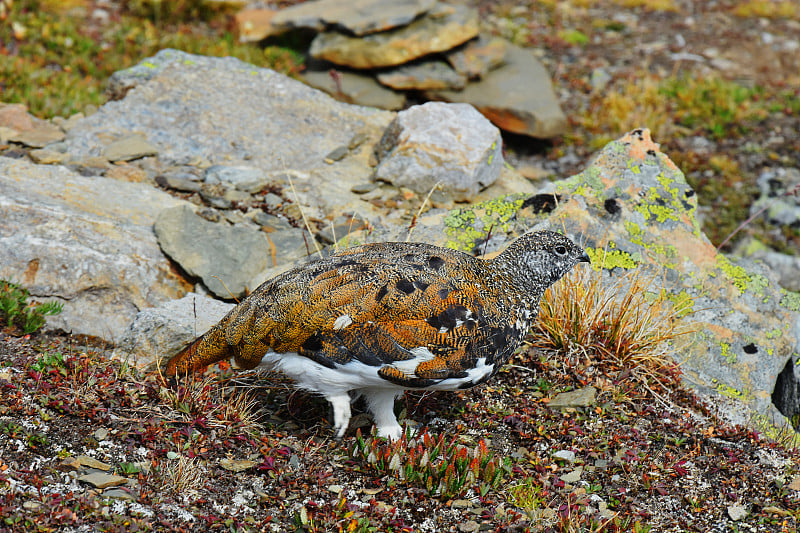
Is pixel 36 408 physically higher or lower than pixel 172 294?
higher

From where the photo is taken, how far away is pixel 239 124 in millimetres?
9656

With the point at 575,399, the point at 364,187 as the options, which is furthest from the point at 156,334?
the point at 364,187

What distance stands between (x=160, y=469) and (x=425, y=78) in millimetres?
9045

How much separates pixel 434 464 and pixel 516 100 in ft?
27.6

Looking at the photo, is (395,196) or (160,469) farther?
(395,196)

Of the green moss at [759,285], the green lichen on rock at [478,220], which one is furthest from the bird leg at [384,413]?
the green moss at [759,285]

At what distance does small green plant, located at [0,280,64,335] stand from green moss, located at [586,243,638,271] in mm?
4429

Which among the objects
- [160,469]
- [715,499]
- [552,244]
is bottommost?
[715,499]

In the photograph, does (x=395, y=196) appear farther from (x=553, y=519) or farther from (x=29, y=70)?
(x=29, y=70)

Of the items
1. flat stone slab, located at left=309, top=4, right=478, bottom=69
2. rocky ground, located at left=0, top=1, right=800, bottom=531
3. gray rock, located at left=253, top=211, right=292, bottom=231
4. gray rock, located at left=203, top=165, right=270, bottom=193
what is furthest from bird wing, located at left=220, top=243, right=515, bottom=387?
flat stone slab, located at left=309, top=4, right=478, bottom=69

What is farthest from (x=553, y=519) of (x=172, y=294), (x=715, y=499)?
(x=172, y=294)

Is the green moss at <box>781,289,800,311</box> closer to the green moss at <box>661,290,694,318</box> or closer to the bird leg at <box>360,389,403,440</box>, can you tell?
the green moss at <box>661,290,694,318</box>

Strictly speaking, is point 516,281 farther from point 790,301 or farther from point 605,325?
point 790,301

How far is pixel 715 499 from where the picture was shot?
16.1 ft
